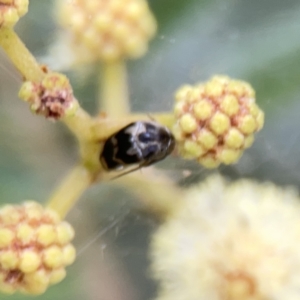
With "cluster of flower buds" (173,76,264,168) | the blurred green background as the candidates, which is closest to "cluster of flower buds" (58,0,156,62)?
the blurred green background

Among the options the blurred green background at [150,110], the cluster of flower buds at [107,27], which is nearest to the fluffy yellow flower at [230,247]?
the blurred green background at [150,110]

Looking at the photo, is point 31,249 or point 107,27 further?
point 107,27

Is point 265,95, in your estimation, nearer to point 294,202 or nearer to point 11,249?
point 294,202

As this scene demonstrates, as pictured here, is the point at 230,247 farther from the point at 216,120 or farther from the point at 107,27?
the point at 107,27

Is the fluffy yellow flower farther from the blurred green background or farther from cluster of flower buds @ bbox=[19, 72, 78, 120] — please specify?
cluster of flower buds @ bbox=[19, 72, 78, 120]

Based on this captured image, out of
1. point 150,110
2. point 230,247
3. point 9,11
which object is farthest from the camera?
point 150,110

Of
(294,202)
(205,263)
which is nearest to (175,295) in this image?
(205,263)

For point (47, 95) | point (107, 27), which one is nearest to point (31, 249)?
point (47, 95)

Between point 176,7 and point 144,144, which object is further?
point 176,7
